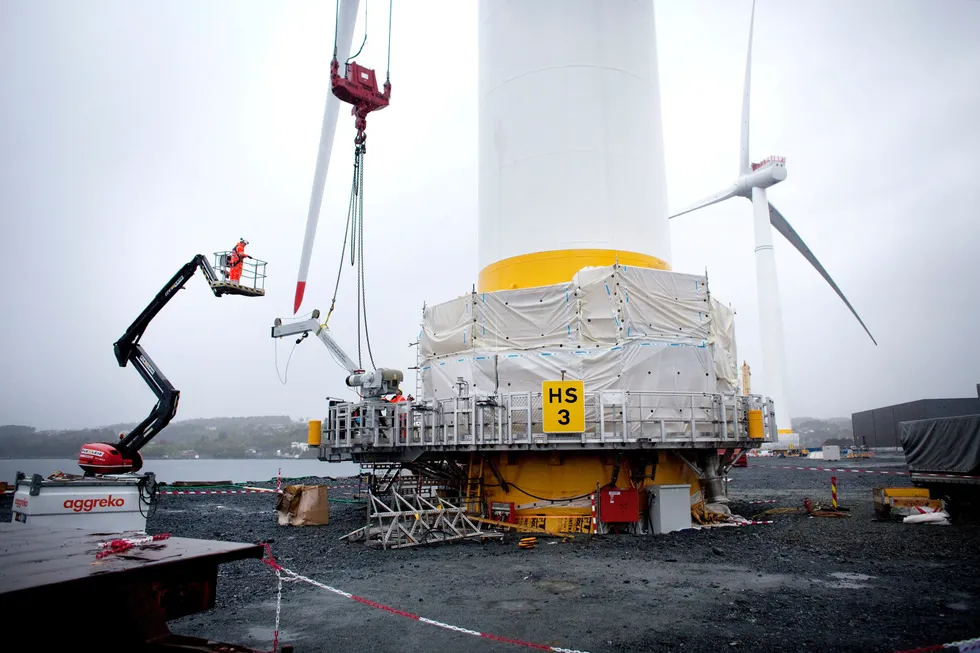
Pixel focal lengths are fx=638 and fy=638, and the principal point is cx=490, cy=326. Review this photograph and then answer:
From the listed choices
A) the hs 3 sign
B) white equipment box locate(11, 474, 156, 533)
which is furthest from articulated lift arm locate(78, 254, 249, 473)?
the hs 3 sign

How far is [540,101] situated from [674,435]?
12.5 meters

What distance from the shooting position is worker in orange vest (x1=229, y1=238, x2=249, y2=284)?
20413 millimetres

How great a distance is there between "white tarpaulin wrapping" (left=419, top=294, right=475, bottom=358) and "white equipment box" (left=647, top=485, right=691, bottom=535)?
7.51 meters

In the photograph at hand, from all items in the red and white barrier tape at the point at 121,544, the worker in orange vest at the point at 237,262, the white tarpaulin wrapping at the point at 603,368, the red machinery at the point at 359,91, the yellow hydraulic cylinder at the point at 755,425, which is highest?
the red machinery at the point at 359,91

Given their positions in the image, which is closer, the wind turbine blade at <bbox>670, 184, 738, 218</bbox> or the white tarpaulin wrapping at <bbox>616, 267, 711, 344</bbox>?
the white tarpaulin wrapping at <bbox>616, 267, 711, 344</bbox>

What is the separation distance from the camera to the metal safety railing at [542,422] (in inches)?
687

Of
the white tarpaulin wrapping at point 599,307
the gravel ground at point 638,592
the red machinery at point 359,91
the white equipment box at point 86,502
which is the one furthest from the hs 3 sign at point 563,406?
the red machinery at point 359,91

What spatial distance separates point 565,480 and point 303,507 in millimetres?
8876

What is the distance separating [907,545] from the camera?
588 inches

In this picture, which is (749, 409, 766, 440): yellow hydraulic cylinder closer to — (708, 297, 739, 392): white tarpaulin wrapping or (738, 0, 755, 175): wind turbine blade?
(708, 297, 739, 392): white tarpaulin wrapping

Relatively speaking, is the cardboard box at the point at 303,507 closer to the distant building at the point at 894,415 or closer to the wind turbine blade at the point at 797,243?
the wind turbine blade at the point at 797,243

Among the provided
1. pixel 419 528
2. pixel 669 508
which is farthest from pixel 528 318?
pixel 419 528

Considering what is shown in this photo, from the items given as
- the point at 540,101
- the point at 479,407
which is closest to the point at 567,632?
the point at 479,407

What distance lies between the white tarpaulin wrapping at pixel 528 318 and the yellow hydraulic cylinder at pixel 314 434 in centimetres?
675
